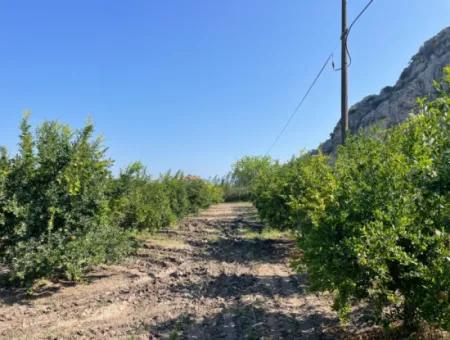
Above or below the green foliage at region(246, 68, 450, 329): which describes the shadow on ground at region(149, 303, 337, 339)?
below

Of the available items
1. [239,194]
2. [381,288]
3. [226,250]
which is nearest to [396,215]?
[381,288]

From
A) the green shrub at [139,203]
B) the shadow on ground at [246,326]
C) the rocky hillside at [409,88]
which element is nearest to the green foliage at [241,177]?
the rocky hillside at [409,88]

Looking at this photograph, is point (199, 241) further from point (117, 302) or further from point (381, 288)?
point (381, 288)

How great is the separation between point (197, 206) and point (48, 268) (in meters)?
18.6

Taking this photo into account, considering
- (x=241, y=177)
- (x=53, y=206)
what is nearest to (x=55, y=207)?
(x=53, y=206)

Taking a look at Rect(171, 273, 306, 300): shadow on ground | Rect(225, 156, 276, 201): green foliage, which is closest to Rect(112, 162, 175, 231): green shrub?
Rect(171, 273, 306, 300): shadow on ground

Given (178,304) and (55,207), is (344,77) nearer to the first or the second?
(178,304)

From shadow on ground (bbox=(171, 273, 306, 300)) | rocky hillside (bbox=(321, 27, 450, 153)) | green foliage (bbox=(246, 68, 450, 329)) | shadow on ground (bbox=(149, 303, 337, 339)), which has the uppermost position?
rocky hillside (bbox=(321, 27, 450, 153))

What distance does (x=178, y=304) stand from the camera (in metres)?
5.95

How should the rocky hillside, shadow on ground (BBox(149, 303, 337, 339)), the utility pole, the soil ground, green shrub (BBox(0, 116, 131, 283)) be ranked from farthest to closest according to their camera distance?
the rocky hillside < the utility pole < green shrub (BBox(0, 116, 131, 283)) < the soil ground < shadow on ground (BBox(149, 303, 337, 339))

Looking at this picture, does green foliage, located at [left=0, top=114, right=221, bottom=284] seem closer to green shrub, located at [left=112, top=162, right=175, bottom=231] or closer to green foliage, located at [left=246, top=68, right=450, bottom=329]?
green shrub, located at [left=112, top=162, right=175, bottom=231]

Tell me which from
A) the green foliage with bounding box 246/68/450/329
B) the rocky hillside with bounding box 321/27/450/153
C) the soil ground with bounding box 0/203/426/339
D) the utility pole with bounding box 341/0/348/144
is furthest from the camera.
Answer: the rocky hillside with bounding box 321/27/450/153

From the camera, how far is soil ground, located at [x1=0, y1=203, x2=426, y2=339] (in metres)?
4.80

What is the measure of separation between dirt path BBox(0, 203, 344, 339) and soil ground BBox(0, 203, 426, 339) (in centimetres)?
1
